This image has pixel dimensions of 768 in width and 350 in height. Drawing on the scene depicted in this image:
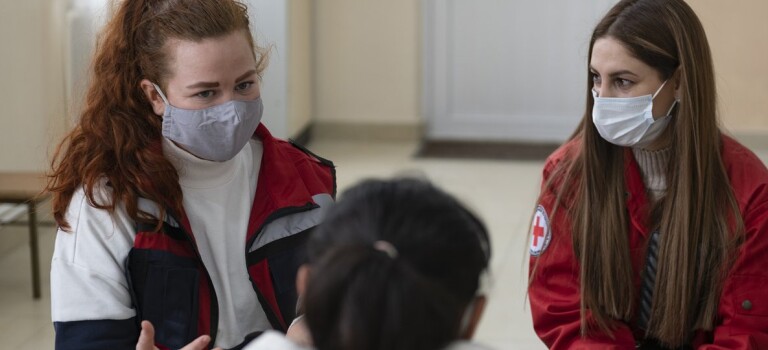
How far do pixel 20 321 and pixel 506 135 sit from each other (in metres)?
3.07

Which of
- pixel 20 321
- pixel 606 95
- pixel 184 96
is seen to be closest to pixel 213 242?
A: pixel 184 96

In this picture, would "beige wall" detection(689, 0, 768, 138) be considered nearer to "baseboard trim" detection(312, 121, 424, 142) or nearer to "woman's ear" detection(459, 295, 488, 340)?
"baseboard trim" detection(312, 121, 424, 142)

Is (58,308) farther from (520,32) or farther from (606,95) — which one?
(520,32)

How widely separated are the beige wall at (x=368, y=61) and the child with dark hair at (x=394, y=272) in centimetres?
460

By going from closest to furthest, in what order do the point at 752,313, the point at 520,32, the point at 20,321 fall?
1. the point at 752,313
2. the point at 20,321
3. the point at 520,32

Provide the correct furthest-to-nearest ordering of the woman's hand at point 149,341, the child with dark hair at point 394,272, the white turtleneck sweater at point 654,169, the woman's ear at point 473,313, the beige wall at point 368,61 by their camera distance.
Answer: the beige wall at point 368,61
the white turtleneck sweater at point 654,169
the woman's hand at point 149,341
the woman's ear at point 473,313
the child with dark hair at point 394,272

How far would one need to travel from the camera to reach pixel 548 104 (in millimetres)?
5969

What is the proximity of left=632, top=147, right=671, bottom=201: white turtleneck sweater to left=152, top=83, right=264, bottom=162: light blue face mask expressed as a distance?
0.77 m

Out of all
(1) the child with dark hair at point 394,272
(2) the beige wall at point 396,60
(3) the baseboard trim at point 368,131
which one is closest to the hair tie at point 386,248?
(1) the child with dark hair at point 394,272

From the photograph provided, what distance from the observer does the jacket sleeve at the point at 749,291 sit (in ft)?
6.85

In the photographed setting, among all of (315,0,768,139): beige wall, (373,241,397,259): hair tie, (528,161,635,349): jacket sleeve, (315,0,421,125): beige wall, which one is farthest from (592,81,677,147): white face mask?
(315,0,421,125): beige wall

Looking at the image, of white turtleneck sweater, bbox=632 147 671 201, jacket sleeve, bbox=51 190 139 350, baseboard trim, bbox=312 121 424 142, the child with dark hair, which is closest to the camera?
the child with dark hair

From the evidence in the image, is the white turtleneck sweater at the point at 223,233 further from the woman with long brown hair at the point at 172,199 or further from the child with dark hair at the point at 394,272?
the child with dark hair at the point at 394,272

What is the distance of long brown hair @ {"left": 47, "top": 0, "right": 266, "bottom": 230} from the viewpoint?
1893 millimetres
